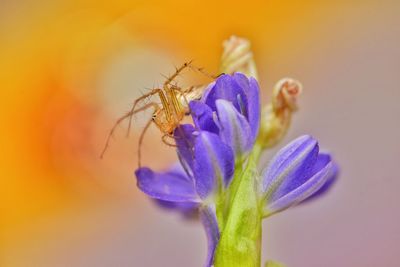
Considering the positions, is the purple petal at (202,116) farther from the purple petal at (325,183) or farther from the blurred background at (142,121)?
the blurred background at (142,121)

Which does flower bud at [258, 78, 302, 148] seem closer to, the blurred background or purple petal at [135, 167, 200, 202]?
purple petal at [135, 167, 200, 202]

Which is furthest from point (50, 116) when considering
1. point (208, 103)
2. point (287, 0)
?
point (208, 103)

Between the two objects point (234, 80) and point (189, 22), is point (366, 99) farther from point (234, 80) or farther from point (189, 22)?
point (234, 80)

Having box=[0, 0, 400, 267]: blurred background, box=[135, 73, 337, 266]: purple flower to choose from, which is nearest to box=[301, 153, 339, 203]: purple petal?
box=[135, 73, 337, 266]: purple flower

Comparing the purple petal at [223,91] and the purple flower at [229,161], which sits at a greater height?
the purple petal at [223,91]

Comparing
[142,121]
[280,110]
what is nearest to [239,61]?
[280,110]

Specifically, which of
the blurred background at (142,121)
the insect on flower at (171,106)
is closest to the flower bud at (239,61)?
the insect on flower at (171,106)
